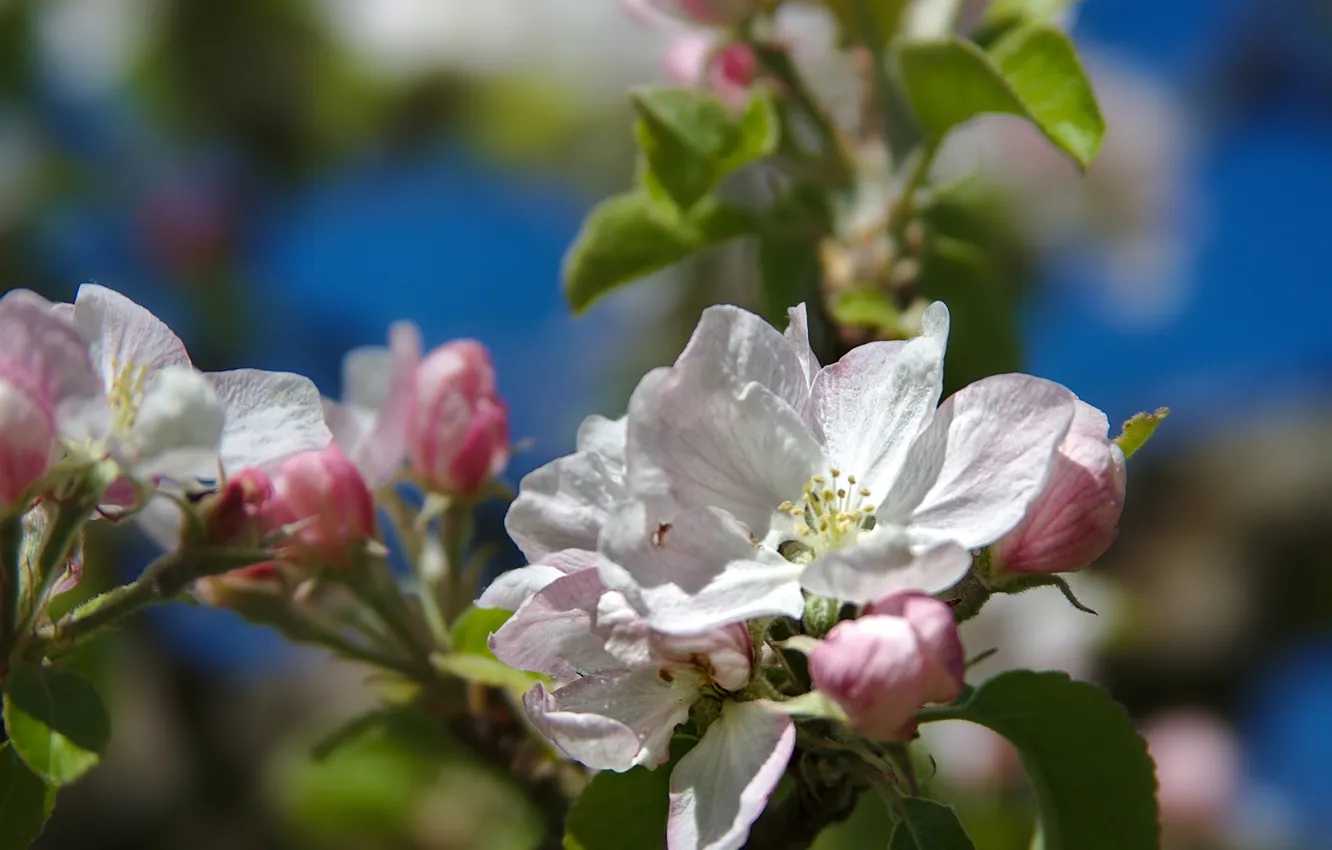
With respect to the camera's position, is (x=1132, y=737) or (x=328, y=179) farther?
(x=328, y=179)

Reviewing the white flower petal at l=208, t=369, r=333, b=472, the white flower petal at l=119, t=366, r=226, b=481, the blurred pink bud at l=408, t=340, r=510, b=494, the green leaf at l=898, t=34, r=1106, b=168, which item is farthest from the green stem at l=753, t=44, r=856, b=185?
the white flower petal at l=119, t=366, r=226, b=481

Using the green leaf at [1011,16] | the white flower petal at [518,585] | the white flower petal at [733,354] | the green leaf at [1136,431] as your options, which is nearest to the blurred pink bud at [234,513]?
the white flower petal at [518,585]

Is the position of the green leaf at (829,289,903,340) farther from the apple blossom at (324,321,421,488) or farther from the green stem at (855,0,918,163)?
the apple blossom at (324,321,421,488)

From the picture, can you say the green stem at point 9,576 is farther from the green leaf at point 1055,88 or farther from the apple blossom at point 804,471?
the green leaf at point 1055,88

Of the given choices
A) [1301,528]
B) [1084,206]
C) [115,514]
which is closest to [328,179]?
[1084,206]

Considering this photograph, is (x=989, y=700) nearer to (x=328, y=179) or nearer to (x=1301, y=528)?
(x=1301, y=528)

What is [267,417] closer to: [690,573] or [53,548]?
[53,548]
